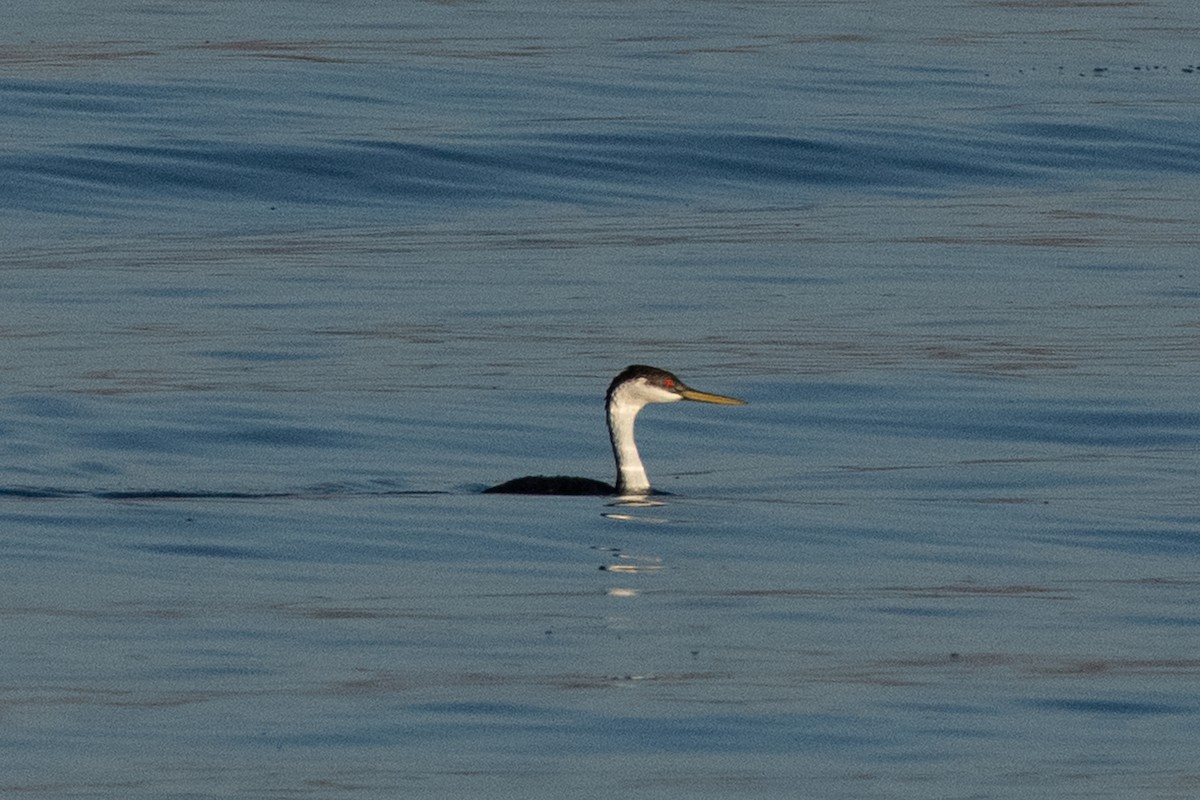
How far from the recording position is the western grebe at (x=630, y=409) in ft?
50.8

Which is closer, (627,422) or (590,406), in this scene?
(627,422)

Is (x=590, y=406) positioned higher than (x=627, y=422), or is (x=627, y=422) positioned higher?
(x=627, y=422)

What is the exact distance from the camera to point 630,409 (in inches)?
627

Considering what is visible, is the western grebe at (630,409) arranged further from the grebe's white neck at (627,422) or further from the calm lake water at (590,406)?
the calm lake water at (590,406)

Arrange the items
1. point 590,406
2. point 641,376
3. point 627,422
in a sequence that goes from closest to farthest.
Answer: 1. point 627,422
2. point 641,376
3. point 590,406


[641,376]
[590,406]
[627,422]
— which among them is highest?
[641,376]

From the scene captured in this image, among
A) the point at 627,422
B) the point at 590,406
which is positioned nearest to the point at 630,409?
the point at 627,422

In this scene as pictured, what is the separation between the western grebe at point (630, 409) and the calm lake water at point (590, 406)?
37cm

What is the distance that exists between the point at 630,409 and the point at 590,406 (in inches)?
87.5

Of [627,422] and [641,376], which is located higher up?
[641,376]

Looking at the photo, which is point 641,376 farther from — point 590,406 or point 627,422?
point 590,406

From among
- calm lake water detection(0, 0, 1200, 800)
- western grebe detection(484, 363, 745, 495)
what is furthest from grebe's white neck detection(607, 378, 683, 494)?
calm lake water detection(0, 0, 1200, 800)

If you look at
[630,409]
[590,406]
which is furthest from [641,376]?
[590,406]

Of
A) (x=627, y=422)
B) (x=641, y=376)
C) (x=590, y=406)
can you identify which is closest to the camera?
(x=627, y=422)
